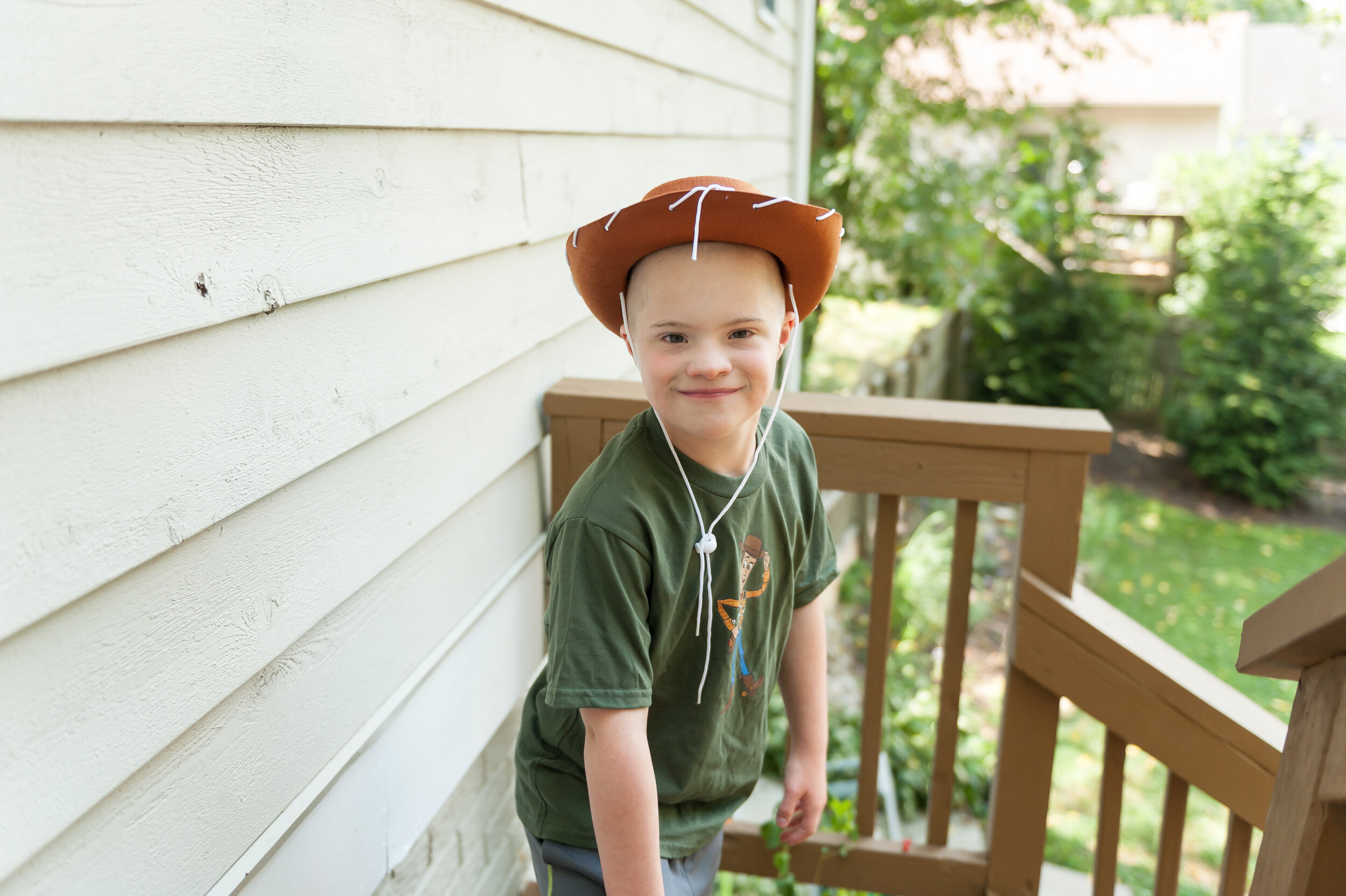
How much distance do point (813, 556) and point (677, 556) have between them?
37 centimetres

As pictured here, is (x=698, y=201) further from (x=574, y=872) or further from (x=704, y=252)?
(x=574, y=872)

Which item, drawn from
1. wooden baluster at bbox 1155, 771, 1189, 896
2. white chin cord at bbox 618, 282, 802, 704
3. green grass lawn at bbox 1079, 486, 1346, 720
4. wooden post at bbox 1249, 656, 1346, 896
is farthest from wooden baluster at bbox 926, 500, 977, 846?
green grass lawn at bbox 1079, 486, 1346, 720

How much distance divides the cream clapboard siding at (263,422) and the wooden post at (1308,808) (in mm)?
1162

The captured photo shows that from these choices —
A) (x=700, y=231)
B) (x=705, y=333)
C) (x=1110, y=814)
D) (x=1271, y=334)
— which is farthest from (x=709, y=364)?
(x=1271, y=334)

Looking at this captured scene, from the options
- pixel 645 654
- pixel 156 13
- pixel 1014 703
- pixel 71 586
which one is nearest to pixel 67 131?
pixel 156 13

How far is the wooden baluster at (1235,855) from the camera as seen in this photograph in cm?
185

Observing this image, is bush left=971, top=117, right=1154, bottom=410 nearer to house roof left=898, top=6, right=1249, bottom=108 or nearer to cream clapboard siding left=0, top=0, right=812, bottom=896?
cream clapboard siding left=0, top=0, right=812, bottom=896

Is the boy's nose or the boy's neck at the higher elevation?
the boy's nose

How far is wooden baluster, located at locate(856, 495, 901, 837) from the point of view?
203 cm

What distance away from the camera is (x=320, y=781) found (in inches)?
50.9

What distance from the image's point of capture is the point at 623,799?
1188mm

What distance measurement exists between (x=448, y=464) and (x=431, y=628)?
0.91 feet

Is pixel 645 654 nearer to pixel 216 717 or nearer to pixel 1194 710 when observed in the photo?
pixel 216 717

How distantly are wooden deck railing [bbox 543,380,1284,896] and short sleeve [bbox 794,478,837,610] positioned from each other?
15.8 inches
